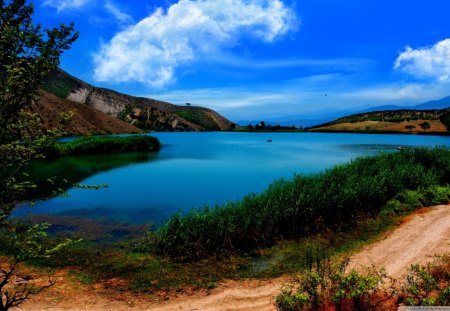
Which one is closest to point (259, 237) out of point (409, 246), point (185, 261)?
point (185, 261)

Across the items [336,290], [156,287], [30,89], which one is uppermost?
[30,89]

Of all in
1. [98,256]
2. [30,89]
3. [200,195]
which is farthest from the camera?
[200,195]

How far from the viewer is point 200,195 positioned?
3312 centimetres

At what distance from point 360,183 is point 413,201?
13.2ft

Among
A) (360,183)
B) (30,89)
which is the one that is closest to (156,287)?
(30,89)

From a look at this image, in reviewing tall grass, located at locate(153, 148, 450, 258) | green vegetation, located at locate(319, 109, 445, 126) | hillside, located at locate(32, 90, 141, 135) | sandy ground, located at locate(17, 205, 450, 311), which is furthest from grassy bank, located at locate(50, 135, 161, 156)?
green vegetation, located at locate(319, 109, 445, 126)

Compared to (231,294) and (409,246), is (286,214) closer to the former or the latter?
(409,246)

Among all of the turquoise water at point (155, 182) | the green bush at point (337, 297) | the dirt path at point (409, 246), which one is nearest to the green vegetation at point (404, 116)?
the turquoise water at point (155, 182)

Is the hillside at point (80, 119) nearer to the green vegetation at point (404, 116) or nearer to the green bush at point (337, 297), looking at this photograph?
the green bush at point (337, 297)

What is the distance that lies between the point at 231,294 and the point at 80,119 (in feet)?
508

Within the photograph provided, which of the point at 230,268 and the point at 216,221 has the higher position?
the point at 216,221

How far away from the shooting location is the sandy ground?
12.5m

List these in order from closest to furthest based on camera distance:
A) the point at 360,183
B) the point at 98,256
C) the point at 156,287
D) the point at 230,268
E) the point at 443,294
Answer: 1. the point at 443,294
2. the point at 156,287
3. the point at 230,268
4. the point at 98,256
5. the point at 360,183

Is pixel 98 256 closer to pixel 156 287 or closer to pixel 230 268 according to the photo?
pixel 156 287
